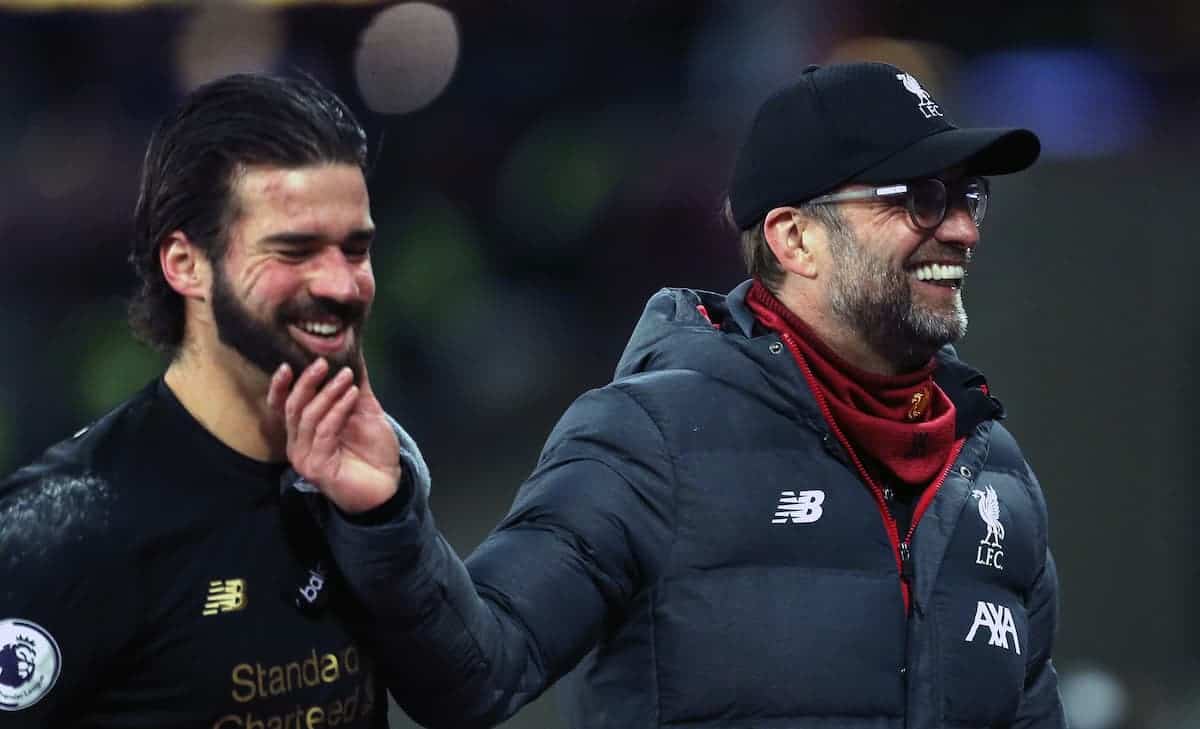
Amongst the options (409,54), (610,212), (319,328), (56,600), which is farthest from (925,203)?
(409,54)

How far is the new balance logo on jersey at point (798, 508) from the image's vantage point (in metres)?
3.12

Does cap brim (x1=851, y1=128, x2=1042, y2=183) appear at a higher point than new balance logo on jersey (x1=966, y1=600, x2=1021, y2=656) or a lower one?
higher

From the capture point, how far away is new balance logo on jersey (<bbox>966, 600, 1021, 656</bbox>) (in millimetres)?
3191

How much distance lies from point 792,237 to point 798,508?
56 centimetres

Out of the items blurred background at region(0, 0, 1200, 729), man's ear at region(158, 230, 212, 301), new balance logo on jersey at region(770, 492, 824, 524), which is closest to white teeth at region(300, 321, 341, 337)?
man's ear at region(158, 230, 212, 301)

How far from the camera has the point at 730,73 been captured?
7.64m

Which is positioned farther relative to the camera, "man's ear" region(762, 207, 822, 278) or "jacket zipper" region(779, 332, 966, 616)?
"man's ear" region(762, 207, 822, 278)

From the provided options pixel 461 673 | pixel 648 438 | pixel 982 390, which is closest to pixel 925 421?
pixel 982 390

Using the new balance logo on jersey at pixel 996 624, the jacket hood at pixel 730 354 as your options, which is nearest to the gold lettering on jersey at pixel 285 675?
the jacket hood at pixel 730 354

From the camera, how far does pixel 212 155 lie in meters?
2.33

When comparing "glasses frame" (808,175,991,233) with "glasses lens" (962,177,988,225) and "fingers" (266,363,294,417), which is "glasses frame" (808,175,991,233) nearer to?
"glasses lens" (962,177,988,225)

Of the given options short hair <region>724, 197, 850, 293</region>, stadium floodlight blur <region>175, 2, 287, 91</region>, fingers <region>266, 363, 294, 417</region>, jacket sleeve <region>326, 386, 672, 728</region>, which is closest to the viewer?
fingers <region>266, 363, 294, 417</region>

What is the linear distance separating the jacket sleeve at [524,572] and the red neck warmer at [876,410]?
340mm

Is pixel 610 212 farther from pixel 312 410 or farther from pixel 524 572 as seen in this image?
pixel 312 410
